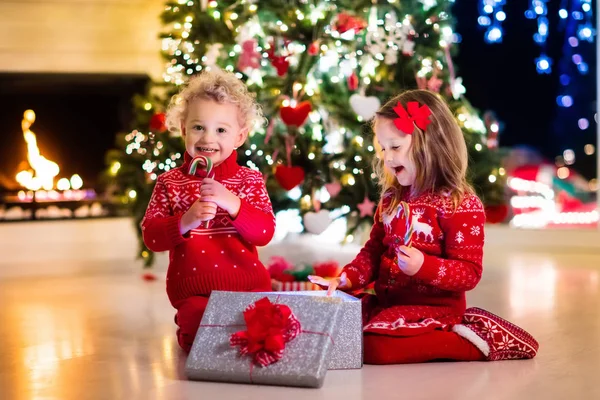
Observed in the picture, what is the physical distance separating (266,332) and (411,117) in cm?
73

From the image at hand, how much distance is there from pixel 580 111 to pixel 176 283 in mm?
3960

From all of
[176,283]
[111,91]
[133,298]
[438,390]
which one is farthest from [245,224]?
[111,91]

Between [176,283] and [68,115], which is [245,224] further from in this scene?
[68,115]

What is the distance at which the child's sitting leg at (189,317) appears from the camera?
7.95 ft

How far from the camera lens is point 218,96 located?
2510 mm

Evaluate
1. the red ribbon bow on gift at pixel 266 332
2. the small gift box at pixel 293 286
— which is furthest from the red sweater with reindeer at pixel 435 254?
the small gift box at pixel 293 286

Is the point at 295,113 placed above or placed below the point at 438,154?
above

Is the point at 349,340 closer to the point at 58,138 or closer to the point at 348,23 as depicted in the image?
the point at 348,23

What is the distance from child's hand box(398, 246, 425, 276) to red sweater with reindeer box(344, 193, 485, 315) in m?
0.02

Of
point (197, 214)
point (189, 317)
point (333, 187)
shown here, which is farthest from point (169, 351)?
point (333, 187)

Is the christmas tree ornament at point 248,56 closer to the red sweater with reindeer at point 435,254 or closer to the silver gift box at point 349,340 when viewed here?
the red sweater with reindeer at point 435,254

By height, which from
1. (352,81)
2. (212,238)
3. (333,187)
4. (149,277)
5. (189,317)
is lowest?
(149,277)

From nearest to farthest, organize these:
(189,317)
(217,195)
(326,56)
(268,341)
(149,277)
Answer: (268,341), (217,195), (189,317), (326,56), (149,277)

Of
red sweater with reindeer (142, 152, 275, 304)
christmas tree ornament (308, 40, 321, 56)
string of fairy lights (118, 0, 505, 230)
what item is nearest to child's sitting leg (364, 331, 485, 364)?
red sweater with reindeer (142, 152, 275, 304)
